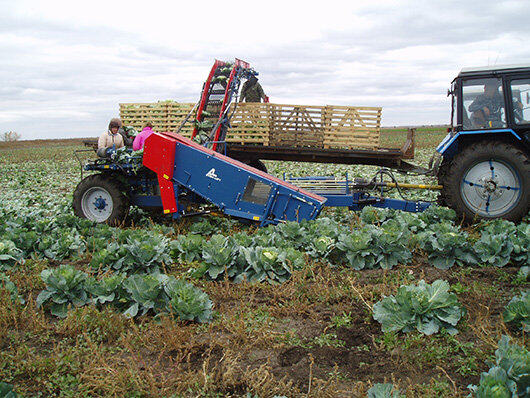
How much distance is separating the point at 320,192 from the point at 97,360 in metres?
4.72

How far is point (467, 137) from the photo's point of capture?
7.24m

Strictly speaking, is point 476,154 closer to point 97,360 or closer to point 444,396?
point 444,396

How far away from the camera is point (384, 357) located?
3398 millimetres

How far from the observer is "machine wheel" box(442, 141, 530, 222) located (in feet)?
21.8

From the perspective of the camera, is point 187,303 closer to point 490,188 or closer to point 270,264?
point 270,264

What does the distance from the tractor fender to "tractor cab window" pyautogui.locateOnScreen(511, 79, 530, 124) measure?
0.23 m

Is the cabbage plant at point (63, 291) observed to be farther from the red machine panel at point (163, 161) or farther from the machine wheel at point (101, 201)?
the machine wheel at point (101, 201)

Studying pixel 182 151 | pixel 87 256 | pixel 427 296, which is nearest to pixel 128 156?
pixel 182 151

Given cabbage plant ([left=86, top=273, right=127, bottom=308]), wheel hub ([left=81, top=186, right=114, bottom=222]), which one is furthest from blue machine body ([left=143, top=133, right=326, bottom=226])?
cabbage plant ([left=86, top=273, right=127, bottom=308])

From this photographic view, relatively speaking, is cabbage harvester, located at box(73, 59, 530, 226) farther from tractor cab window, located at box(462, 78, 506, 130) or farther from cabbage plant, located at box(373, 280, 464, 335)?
cabbage plant, located at box(373, 280, 464, 335)

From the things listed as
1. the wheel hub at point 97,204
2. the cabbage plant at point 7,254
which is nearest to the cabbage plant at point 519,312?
the cabbage plant at point 7,254

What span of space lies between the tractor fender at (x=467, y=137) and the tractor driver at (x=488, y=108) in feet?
0.45

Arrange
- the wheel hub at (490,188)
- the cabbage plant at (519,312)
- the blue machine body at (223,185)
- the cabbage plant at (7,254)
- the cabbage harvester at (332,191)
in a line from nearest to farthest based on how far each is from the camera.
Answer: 1. the cabbage plant at (519,312)
2. the cabbage plant at (7,254)
3. the blue machine body at (223,185)
4. the cabbage harvester at (332,191)
5. the wheel hub at (490,188)

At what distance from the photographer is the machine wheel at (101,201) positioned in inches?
295
